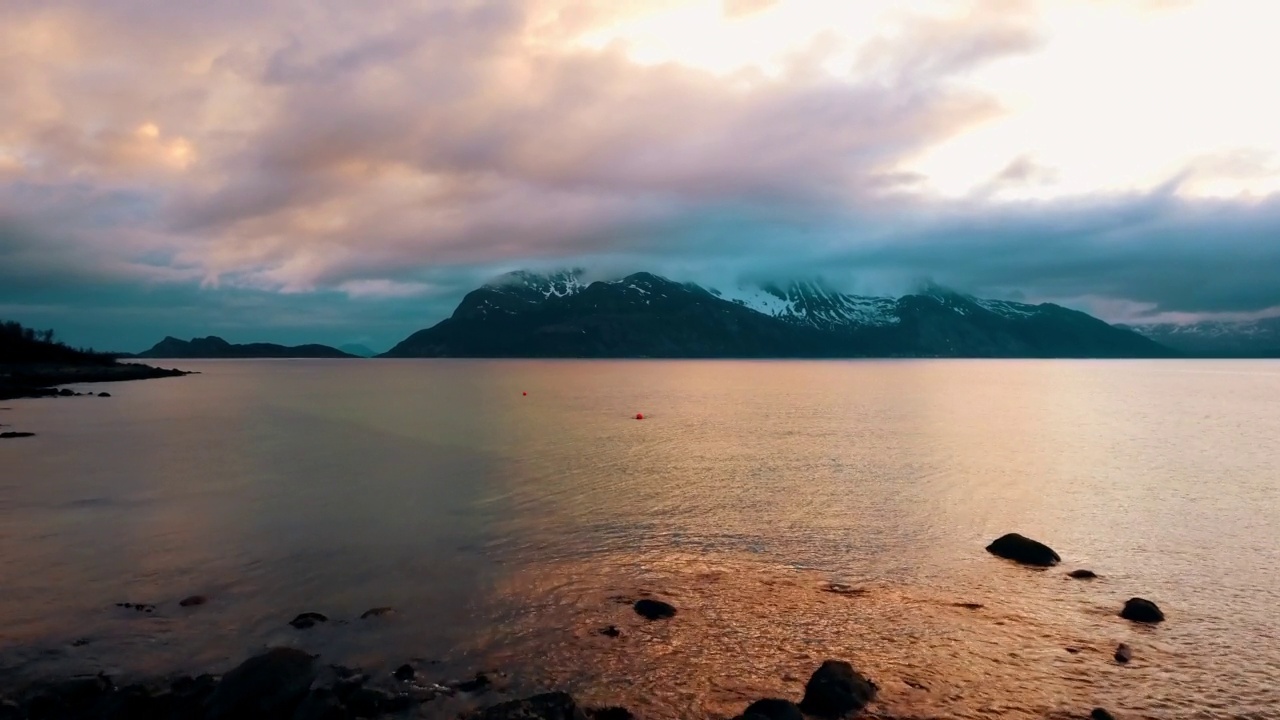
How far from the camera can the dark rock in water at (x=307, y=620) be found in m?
19.7

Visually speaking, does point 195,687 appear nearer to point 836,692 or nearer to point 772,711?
point 772,711

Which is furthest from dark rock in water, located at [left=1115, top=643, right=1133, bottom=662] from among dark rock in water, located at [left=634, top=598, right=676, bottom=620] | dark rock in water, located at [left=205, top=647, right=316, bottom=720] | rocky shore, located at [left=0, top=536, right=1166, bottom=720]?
dark rock in water, located at [left=205, top=647, right=316, bottom=720]

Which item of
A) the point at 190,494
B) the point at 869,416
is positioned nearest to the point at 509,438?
the point at 190,494

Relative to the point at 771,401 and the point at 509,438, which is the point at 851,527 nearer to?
the point at 509,438

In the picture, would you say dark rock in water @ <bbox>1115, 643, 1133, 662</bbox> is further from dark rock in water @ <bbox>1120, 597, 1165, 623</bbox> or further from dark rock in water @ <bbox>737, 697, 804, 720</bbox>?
dark rock in water @ <bbox>737, 697, 804, 720</bbox>

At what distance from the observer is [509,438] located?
214ft

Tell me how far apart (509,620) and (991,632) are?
42.2 ft

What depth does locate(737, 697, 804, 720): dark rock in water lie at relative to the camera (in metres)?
14.3

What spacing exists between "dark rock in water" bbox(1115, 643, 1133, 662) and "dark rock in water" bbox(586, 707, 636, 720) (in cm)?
1201

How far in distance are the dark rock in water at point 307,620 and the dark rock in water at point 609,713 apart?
8.93 meters

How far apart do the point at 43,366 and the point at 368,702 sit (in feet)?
588

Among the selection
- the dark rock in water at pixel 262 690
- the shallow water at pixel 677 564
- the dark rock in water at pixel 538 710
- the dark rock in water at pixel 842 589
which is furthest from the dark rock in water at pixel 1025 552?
the dark rock in water at pixel 262 690

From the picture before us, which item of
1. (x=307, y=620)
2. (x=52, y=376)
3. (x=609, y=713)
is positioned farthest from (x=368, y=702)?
(x=52, y=376)

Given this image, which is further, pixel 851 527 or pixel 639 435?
pixel 639 435
